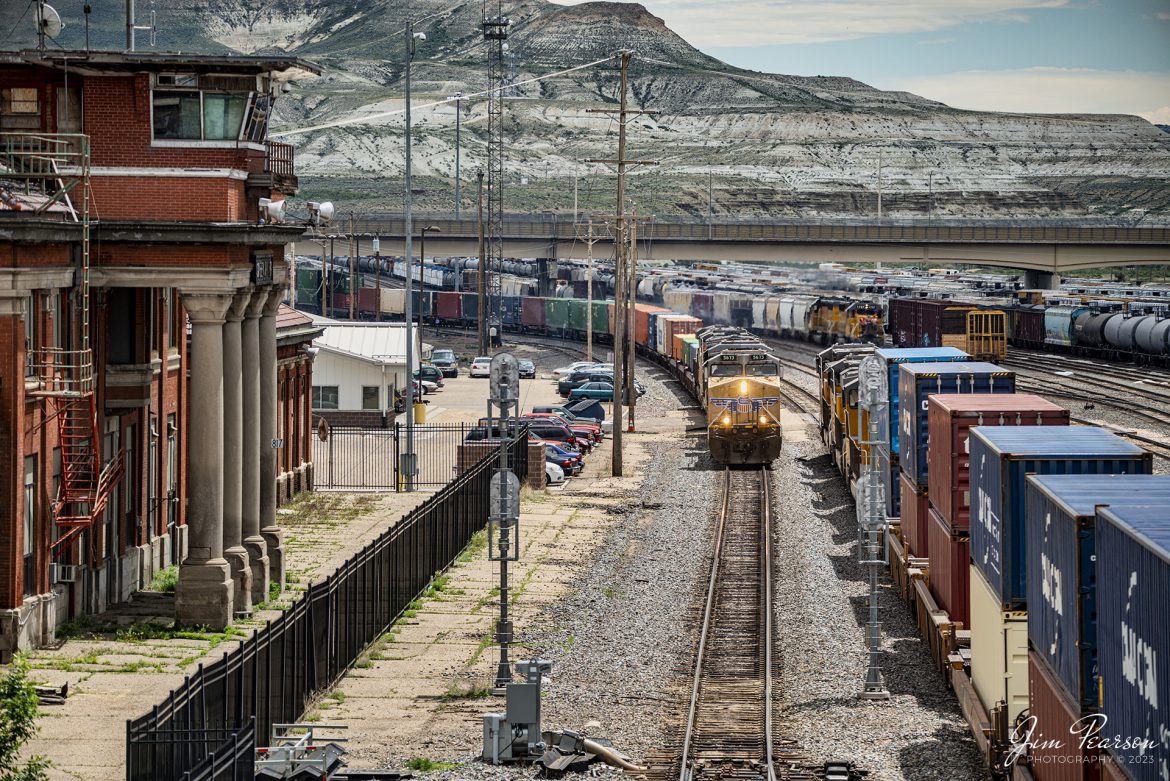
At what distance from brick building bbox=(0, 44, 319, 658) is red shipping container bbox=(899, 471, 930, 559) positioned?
41.4 feet

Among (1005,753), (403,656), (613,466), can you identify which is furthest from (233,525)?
(613,466)

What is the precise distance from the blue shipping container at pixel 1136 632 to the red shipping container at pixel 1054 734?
701 mm

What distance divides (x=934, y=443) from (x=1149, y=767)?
51.8ft

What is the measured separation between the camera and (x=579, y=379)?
3364 inches

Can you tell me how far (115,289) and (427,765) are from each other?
48.8 feet

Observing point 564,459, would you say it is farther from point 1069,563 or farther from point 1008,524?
point 1069,563

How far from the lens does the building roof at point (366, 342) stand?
220ft

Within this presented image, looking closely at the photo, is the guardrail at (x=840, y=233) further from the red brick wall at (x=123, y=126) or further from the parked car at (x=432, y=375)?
the red brick wall at (x=123, y=126)

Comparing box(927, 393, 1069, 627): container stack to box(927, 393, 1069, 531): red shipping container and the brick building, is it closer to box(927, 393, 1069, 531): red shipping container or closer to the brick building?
box(927, 393, 1069, 531): red shipping container

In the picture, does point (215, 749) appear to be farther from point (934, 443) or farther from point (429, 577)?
point (429, 577)

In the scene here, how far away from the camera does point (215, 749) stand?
19219mm

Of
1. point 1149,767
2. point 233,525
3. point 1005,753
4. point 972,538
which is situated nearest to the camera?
point 1149,767

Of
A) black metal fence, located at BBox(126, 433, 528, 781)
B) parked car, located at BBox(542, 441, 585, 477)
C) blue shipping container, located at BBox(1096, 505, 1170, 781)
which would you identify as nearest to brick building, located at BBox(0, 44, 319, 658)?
black metal fence, located at BBox(126, 433, 528, 781)

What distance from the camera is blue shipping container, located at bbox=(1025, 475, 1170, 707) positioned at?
16.2 metres
